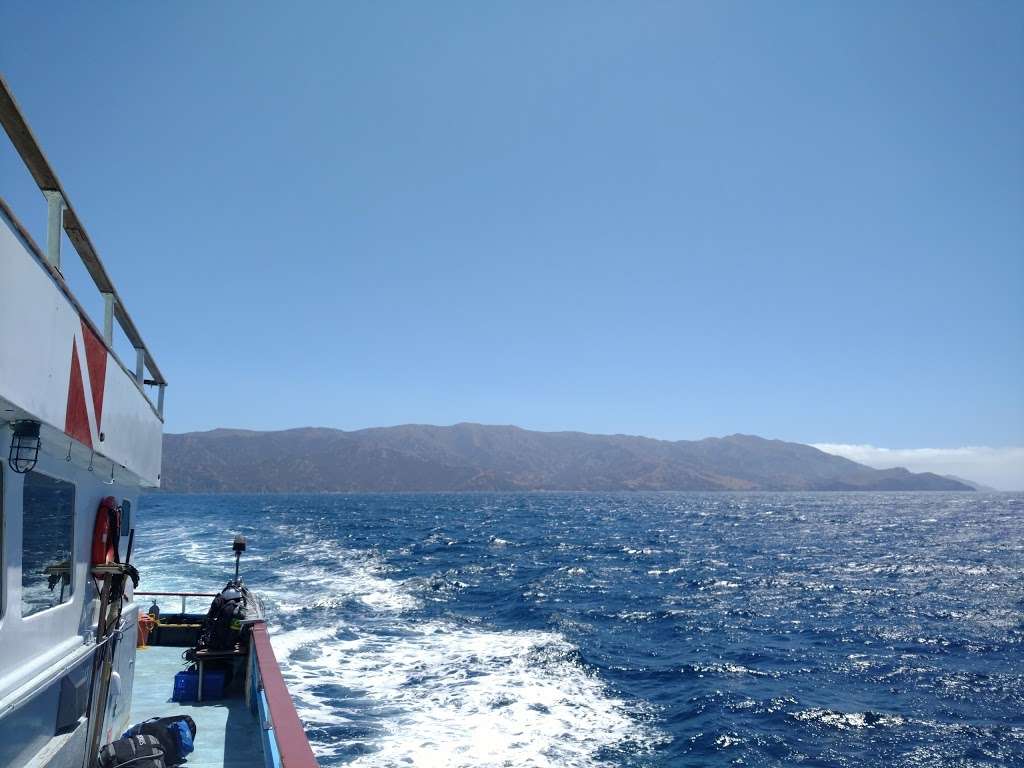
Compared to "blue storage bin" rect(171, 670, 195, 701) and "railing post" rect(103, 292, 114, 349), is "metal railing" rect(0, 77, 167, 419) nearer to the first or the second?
"railing post" rect(103, 292, 114, 349)

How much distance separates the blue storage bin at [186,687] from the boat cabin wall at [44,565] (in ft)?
11.9

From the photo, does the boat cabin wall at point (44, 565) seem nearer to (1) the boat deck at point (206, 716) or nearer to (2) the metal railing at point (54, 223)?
(2) the metal railing at point (54, 223)

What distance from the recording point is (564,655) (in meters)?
17.1

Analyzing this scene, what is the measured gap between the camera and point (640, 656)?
1762cm

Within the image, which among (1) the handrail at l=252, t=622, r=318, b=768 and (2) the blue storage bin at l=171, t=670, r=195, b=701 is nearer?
(1) the handrail at l=252, t=622, r=318, b=768

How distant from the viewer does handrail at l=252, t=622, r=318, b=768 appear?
409cm

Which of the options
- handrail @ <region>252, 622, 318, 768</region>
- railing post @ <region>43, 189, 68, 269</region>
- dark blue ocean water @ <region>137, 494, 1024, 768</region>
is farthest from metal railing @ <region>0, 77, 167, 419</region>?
dark blue ocean water @ <region>137, 494, 1024, 768</region>

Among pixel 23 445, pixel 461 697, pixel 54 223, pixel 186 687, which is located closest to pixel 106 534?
pixel 23 445

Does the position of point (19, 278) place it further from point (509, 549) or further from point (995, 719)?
point (509, 549)

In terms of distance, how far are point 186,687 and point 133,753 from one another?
11.7 ft

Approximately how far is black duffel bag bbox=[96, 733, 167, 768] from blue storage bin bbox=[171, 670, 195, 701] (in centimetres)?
314

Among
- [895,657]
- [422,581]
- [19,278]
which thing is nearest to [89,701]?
[19,278]

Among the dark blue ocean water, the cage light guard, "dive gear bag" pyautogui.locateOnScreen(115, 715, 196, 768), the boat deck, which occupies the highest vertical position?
the cage light guard

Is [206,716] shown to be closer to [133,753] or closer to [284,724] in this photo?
[133,753]
